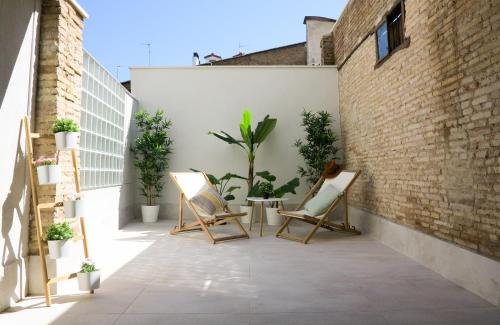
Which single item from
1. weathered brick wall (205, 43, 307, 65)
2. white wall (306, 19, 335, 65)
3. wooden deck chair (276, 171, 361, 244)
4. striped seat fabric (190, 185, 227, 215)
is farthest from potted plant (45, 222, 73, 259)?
weathered brick wall (205, 43, 307, 65)

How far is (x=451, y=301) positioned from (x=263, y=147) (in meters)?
5.37

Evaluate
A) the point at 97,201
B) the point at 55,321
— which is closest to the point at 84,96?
the point at 97,201

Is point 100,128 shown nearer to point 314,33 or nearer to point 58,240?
point 58,240

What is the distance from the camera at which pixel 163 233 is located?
5695 mm

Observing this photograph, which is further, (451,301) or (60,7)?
(60,7)

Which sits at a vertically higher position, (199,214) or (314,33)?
(314,33)

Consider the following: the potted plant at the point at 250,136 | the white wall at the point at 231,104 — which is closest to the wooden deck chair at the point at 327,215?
the potted plant at the point at 250,136

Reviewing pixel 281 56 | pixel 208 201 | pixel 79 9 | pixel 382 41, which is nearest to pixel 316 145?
pixel 382 41

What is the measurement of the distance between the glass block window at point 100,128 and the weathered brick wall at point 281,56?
940 centimetres

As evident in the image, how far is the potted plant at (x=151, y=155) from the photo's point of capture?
6977 millimetres

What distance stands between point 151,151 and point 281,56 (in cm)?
960

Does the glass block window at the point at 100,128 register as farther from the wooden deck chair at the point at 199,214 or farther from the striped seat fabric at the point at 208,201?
the striped seat fabric at the point at 208,201

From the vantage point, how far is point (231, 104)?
7.73 m

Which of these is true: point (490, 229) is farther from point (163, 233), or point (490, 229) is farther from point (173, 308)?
point (163, 233)
